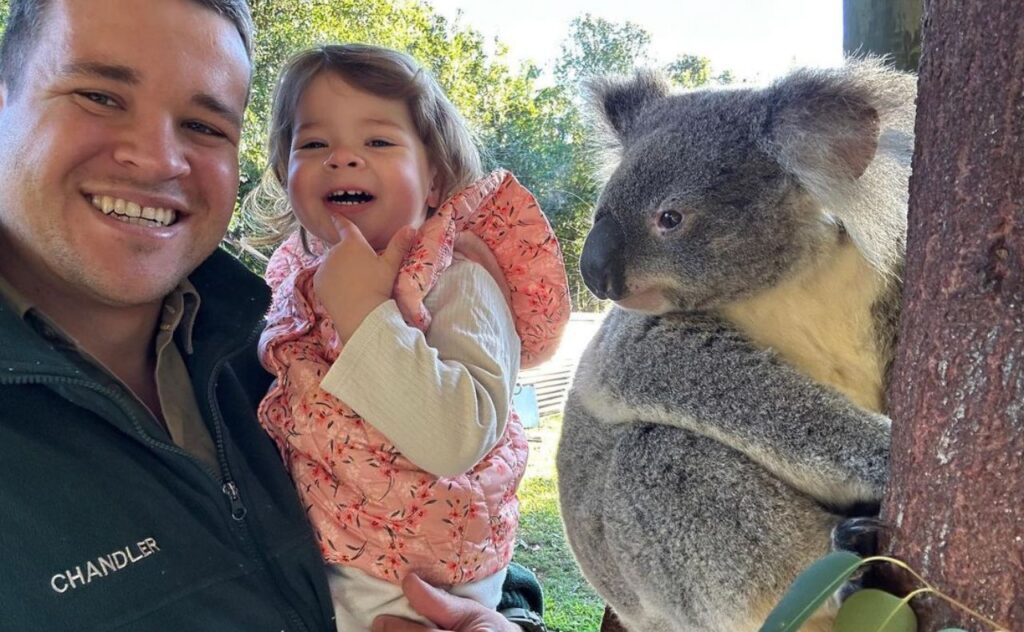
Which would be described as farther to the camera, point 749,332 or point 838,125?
point 749,332

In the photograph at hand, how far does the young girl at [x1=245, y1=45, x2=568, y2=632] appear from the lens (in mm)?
1272

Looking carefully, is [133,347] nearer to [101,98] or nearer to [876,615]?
[101,98]

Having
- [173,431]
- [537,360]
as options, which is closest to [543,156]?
[537,360]

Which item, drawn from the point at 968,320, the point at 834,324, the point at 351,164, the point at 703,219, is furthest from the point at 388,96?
the point at 968,320

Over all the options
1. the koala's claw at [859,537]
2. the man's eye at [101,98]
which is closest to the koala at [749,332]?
the koala's claw at [859,537]

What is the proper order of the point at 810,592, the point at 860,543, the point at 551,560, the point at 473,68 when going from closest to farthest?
the point at 810,592 → the point at 860,543 → the point at 551,560 → the point at 473,68

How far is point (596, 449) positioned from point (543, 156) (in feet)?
14.5

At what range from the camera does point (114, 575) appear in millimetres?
1095

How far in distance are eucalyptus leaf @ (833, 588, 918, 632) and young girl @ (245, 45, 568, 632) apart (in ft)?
2.18

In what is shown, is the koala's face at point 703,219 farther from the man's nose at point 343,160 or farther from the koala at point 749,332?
the man's nose at point 343,160

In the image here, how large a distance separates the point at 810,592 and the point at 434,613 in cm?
79

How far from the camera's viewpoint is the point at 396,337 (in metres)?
1.27

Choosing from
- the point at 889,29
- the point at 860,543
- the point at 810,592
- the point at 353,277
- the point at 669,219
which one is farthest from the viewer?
the point at 889,29

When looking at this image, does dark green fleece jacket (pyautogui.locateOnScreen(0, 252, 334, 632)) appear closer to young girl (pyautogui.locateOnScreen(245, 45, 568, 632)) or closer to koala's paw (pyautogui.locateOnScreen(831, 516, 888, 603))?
young girl (pyautogui.locateOnScreen(245, 45, 568, 632))
